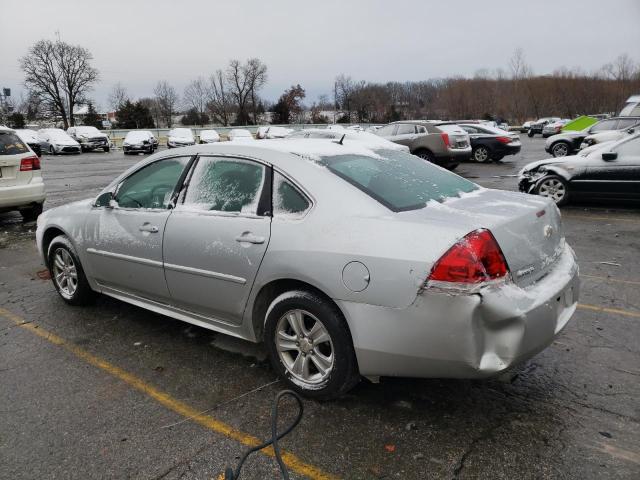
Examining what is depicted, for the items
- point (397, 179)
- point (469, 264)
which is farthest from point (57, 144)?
point (469, 264)

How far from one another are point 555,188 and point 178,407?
8210 millimetres

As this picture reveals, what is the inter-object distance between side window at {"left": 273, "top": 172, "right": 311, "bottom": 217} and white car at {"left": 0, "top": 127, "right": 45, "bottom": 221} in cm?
709

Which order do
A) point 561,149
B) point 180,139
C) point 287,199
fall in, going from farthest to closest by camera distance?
point 180,139
point 561,149
point 287,199

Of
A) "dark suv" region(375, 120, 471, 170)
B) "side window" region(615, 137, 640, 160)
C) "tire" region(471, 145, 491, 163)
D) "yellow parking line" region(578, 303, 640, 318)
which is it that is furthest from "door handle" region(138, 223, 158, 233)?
"tire" region(471, 145, 491, 163)

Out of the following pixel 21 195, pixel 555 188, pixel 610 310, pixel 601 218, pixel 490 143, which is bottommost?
pixel 601 218

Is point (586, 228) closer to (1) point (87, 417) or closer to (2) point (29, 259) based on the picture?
(1) point (87, 417)

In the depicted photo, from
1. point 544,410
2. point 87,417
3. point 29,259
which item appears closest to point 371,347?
point 544,410

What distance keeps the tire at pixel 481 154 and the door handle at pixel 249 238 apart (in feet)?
→ 55.7

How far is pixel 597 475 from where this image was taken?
2316mm

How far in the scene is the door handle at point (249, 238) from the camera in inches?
121

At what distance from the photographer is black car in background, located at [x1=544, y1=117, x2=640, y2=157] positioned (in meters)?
18.4

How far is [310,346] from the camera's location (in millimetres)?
2957

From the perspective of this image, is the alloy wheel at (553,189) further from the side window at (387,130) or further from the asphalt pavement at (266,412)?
the side window at (387,130)

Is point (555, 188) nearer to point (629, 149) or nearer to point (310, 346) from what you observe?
point (629, 149)
